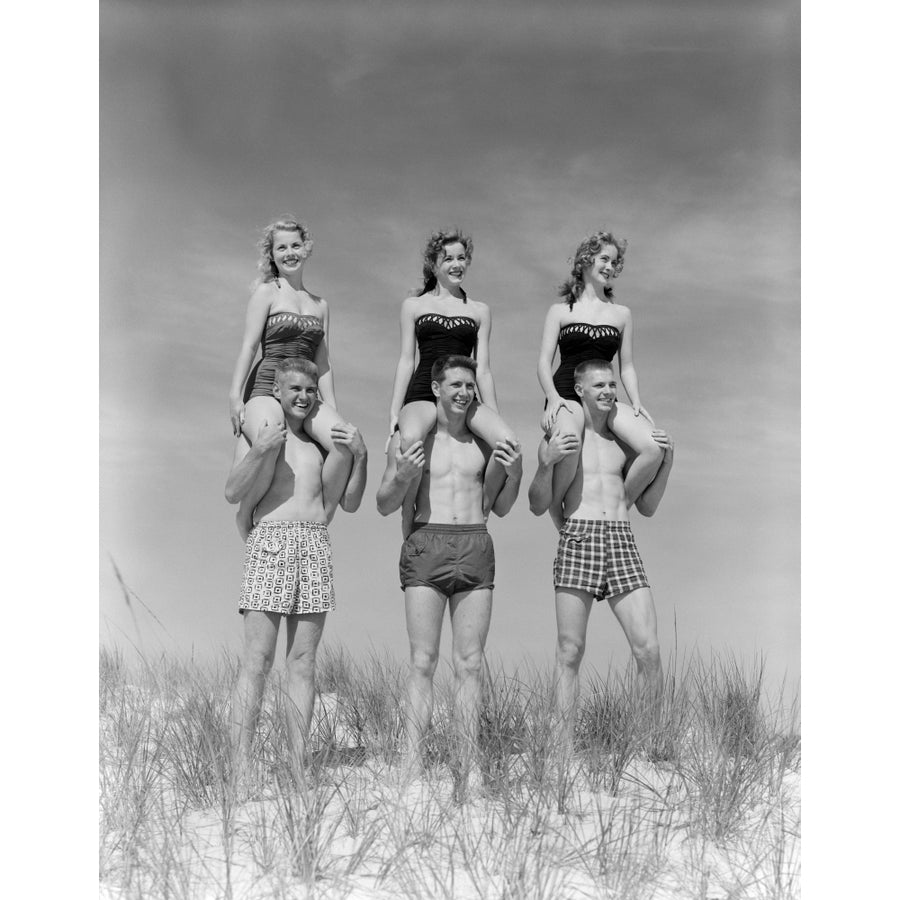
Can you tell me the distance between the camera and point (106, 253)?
331 inches

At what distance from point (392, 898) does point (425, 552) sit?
2.05 m

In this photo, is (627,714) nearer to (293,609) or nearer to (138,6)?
(293,609)

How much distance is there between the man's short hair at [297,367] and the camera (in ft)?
24.9

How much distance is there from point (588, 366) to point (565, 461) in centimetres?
65

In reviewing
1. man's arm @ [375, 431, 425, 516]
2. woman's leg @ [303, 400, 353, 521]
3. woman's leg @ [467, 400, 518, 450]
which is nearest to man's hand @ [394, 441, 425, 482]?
man's arm @ [375, 431, 425, 516]

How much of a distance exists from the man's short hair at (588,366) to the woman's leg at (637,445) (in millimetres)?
288

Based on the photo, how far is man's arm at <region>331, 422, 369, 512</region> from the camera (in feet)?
24.6

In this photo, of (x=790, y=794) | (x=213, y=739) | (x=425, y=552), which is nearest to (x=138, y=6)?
(x=425, y=552)

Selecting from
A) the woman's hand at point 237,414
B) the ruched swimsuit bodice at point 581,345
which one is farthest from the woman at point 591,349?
the woman's hand at point 237,414

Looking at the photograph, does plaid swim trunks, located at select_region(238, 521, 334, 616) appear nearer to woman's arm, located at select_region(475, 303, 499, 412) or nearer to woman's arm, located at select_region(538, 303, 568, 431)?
woman's arm, located at select_region(475, 303, 499, 412)

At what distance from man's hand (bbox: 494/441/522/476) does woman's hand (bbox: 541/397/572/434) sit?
0.47 meters

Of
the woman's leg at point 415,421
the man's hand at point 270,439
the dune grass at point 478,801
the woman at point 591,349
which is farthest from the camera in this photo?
the woman at point 591,349

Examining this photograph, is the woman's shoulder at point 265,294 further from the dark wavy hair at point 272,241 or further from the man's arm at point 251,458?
the man's arm at point 251,458

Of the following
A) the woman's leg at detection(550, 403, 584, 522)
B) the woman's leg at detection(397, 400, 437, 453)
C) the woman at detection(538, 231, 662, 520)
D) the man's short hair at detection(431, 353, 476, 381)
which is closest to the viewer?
the woman's leg at detection(397, 400, 437, 453)
